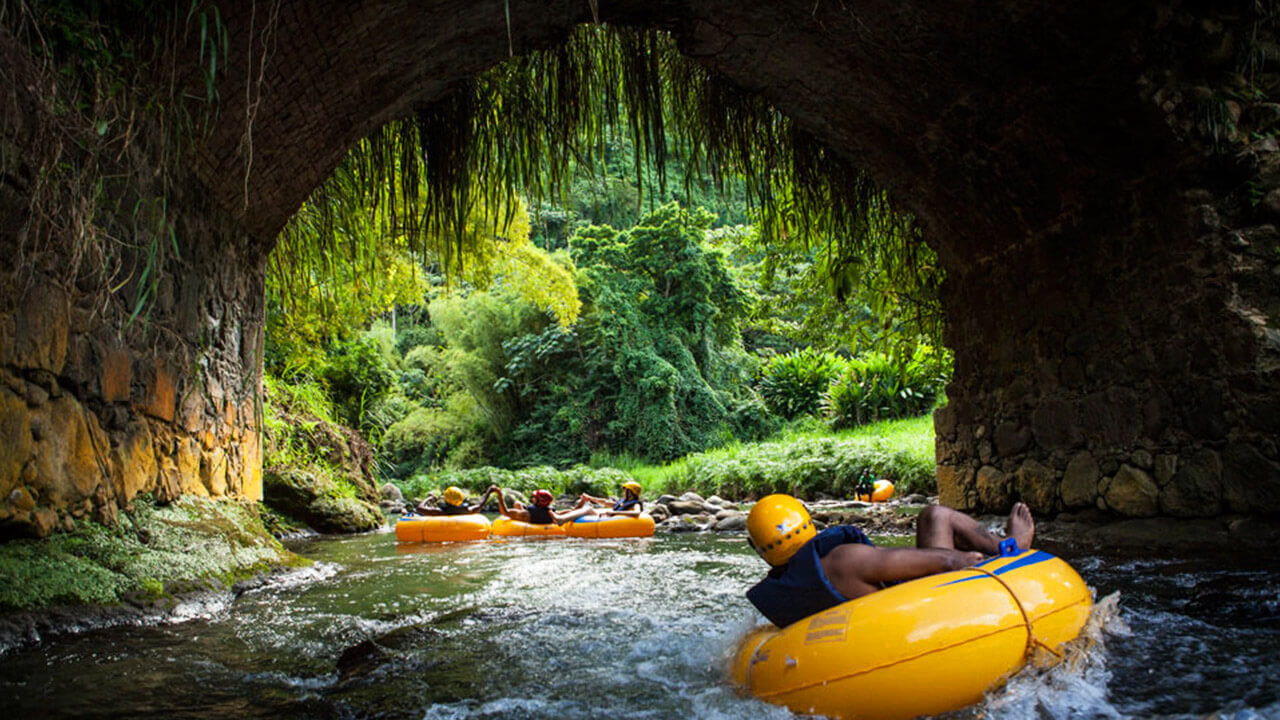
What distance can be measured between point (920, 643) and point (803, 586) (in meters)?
0.57

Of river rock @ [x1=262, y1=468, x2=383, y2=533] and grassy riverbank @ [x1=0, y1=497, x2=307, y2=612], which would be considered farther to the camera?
river rock @ [x1=262, y1=468, x2=383, y2=533]

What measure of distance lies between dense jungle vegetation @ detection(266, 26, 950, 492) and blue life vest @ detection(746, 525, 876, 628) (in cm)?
267

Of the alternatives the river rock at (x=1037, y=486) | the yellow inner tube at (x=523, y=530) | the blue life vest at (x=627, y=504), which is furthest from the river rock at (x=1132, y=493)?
the yellow inner tube at (x=523, y=530)

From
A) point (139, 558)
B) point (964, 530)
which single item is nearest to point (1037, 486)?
point (964, 530)

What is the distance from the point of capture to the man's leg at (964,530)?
325 cm

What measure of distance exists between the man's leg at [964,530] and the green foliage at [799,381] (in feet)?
53.4

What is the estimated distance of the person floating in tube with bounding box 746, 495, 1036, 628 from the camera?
2914 mm

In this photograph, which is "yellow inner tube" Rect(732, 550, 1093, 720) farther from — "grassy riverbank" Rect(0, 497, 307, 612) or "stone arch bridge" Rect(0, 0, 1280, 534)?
"grassy riverbank" Rect(0, 497, 307, 612)

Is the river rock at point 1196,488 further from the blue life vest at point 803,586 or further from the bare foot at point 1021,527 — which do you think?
the blue life vest at point 803,586

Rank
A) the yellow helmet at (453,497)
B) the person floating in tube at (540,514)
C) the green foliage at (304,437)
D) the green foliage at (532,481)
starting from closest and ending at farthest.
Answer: the green foliage at (304,437) < the person floating in tube at (540,514) < the yellow helmet at (453,497) < the green foliage at (532,481)

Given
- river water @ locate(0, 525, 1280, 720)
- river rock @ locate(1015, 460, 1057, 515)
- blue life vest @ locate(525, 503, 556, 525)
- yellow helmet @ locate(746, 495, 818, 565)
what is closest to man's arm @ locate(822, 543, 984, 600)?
yellow helmet @ locate(746, 495, 818, 565)

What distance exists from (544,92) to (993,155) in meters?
2.94

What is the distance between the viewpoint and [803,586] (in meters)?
2.93

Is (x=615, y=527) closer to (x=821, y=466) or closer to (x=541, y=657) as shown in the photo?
(x=821, y=466)
